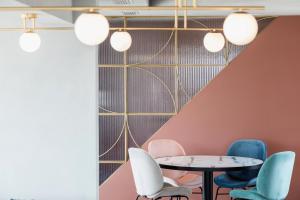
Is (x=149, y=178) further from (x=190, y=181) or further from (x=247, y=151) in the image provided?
(x=247, y=151)

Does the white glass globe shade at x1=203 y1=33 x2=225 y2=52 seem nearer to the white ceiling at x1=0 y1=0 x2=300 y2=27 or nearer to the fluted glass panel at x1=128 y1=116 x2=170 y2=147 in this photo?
the white ceiling at x1=0 y1=0 x2=300 y2=27

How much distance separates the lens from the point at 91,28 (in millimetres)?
3992

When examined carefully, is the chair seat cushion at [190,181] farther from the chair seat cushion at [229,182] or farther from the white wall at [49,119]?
the white wall at [49,119]

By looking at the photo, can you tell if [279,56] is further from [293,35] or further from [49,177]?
[49,177]

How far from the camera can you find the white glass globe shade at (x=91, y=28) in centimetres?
399

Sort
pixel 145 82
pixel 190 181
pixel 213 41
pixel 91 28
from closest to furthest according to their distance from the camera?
pixel 91 28
pixel 213 41
pixel 190 181
pixel 145 82

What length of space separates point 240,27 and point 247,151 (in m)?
3.32

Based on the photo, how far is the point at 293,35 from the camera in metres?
7.66

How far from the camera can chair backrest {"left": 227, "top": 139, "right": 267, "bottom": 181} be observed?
7.00 meters

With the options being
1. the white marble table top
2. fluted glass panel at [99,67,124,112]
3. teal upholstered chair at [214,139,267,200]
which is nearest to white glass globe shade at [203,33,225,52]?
the white marble table top

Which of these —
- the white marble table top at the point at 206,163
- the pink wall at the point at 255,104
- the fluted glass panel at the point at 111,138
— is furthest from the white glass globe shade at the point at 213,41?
the fluted glass panel at the point at 111,138

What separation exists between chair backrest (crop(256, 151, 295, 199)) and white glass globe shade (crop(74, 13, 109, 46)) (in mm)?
2493

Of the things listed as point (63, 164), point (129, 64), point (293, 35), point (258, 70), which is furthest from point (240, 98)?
point (63, 164)

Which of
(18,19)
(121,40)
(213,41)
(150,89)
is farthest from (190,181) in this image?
(18,19)
